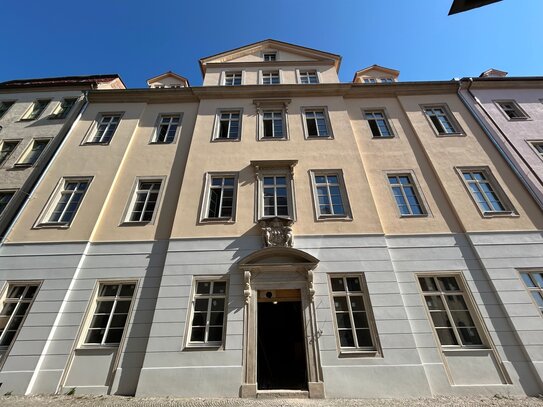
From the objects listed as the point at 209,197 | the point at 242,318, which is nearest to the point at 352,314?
the point at 242,318

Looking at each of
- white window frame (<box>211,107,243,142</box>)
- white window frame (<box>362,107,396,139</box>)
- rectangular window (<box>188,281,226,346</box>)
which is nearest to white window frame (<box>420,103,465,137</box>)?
white window frame (<box>362,107,396,139</box>)

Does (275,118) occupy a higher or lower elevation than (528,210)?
higher

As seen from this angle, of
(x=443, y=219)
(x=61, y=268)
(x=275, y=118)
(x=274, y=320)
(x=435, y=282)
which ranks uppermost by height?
(x=275, y=118)

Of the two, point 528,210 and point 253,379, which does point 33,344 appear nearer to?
point 253,379

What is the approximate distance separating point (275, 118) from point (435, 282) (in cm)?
1010

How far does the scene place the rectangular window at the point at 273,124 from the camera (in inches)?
504

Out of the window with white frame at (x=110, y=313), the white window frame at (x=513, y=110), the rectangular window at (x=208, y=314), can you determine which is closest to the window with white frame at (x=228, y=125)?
the rectangular window at (x=208, y=314)

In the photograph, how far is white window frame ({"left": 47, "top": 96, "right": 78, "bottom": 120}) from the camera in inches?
551

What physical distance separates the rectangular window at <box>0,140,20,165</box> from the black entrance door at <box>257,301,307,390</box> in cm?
1454

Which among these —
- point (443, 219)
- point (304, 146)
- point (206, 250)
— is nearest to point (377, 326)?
point (443, 219)

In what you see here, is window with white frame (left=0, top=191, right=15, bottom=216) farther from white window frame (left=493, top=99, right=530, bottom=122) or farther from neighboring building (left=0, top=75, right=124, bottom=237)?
white window frame (left=493, top=99, right=530, bottom=122)

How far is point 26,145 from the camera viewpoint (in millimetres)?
12898

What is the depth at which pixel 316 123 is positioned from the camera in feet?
43.2

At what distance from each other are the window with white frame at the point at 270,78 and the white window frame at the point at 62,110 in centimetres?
1086
